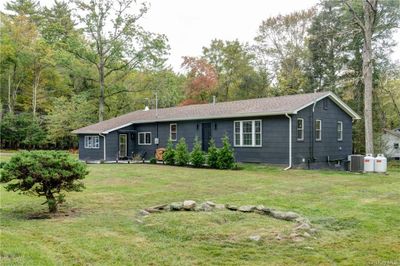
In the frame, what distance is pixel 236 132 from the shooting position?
17.9 metres

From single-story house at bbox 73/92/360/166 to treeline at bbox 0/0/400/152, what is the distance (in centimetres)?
644

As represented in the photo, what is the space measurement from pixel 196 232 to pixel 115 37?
2598 cm

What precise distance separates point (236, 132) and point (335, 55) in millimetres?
14199

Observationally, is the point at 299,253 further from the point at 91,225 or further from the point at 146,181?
the point at 146,181

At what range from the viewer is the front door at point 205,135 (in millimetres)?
19438

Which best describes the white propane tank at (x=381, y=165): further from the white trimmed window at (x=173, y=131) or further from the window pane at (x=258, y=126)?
the white trimmed window at (x=173, y=131)

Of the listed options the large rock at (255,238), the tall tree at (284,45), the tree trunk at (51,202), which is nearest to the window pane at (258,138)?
Result: the tree trunk at (51,202)

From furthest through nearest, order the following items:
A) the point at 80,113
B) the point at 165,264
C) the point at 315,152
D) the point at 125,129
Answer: the point at 80,113, the point at 125,129, the point at 315,152, the point at 165,264

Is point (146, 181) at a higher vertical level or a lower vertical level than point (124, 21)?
lower

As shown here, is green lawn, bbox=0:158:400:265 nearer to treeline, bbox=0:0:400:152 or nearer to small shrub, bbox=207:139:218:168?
small shrub, bbox=207:139:218:168

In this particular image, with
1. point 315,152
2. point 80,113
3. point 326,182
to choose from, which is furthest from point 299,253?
point 80,113

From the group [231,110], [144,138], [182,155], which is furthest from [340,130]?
[144,138]

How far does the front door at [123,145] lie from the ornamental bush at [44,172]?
654 inches

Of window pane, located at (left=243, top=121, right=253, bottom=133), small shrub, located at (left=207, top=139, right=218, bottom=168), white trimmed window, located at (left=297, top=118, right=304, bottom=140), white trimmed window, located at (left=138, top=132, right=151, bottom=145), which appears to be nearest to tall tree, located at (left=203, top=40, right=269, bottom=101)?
white trimmed window, located at (left=138, top=132, right=151, bottom=145)
